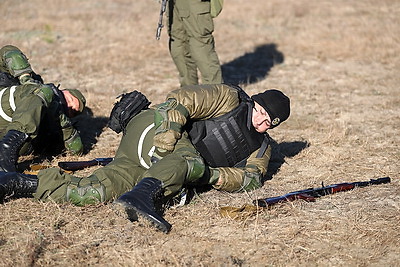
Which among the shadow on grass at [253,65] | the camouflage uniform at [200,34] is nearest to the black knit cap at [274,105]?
the camouflage uniform at [200,34]

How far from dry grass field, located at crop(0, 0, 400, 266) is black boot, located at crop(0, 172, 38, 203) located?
11 centimetres

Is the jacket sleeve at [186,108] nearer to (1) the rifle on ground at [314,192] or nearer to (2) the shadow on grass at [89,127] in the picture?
(1) the rifle on ground at [314,192]

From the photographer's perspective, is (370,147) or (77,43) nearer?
(370,147)

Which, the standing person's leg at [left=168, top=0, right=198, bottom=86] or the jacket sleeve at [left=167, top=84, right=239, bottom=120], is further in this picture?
the standing person's leg at [left=168, top=0, right=198, bottom=86]

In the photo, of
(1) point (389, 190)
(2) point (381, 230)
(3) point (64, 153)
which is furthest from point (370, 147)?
(3) point (64, 153)

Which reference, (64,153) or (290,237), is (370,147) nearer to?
(290,237)

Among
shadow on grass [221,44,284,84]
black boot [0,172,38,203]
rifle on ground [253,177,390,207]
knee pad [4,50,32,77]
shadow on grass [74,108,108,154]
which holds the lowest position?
shadow on grass [221,44,284,84]

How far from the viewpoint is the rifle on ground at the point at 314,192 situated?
4.94 metres

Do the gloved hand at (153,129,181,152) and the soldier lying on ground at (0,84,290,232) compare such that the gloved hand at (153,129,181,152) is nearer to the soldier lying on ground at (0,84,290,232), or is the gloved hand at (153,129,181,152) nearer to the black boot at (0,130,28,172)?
the soldier lying on ground at (0,84,290,232)

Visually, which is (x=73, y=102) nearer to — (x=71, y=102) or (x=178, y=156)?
(x=71, y=102)

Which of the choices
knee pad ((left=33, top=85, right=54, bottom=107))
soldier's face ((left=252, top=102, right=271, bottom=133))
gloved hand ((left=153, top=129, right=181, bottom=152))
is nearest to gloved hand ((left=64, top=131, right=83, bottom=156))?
knee pad ((left=33, top=85, right=54, bottom=107))

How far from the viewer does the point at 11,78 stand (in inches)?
251

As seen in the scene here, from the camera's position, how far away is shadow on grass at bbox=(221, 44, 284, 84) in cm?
1053

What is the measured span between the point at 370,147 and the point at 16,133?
13.0 ft
